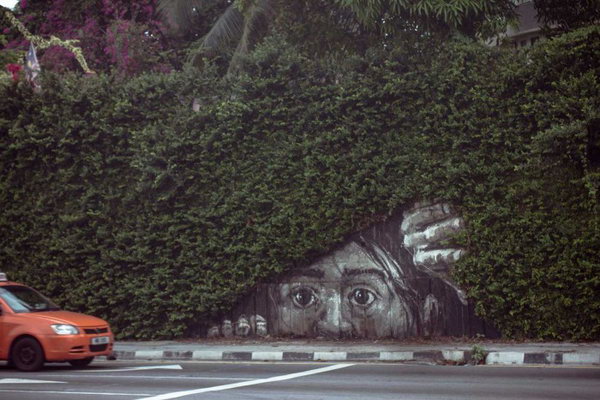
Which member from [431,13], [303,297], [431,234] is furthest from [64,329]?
[431,13]

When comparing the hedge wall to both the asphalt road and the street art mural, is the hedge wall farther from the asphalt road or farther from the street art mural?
the asphalt road

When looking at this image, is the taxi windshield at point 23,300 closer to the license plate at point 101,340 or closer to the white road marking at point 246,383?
the license plate at point 101,340

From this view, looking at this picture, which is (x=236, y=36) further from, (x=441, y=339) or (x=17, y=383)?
(x=17, y=383)

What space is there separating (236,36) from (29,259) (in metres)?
10.3

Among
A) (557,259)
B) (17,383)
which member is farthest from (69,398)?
(557,259)

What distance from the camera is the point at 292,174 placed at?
15.9 metres

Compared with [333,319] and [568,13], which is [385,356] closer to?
[333,319]

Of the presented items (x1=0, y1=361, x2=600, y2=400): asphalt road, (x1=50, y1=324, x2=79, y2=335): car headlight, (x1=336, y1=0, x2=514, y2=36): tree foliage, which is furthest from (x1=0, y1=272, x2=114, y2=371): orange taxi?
(x1=336, y1=0, x2=514, y2=36): tree foliage

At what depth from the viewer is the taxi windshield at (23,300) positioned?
13.3 metres

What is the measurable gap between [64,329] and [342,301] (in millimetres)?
5416

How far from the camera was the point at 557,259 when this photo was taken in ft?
46.0

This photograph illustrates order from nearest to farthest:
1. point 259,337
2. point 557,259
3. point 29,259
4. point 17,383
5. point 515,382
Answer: point 515,382 → point 17,383 → point 557,259 → point 259,337 → point 29,259

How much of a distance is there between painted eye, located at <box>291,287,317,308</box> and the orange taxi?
13.5 feet

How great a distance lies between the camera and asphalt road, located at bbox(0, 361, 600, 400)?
921 centimetres
